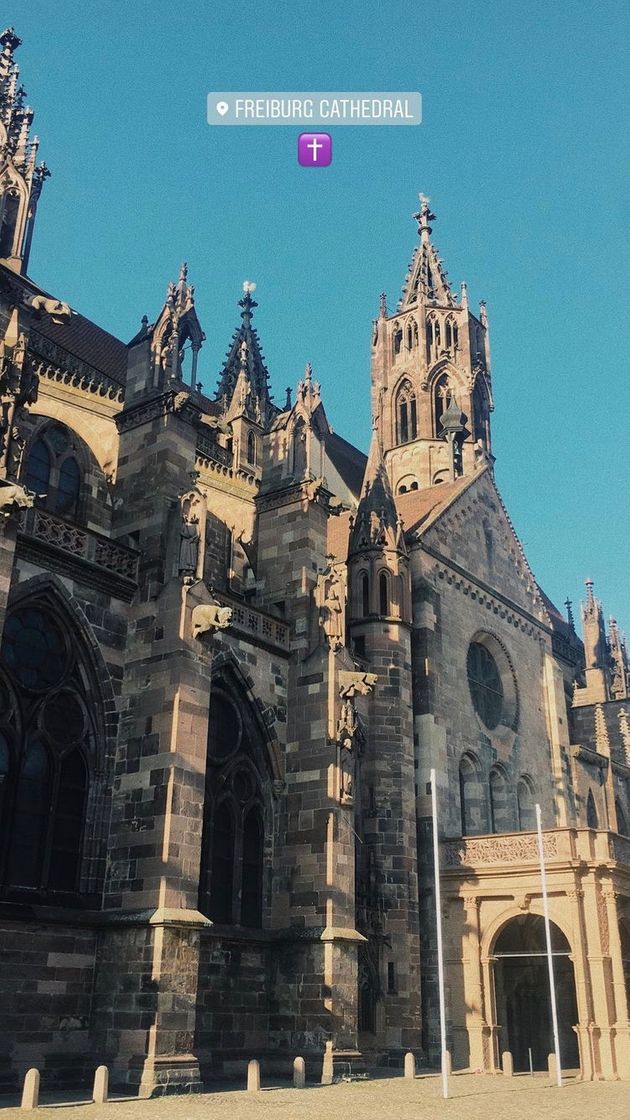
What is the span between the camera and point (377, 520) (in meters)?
28.0

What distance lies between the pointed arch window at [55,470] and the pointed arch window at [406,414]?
25.0 m

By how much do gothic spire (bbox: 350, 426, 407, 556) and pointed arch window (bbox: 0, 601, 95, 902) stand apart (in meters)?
11.2

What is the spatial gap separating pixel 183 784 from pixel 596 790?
22588 millimetres

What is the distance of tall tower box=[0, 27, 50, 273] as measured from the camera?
63.2 ft

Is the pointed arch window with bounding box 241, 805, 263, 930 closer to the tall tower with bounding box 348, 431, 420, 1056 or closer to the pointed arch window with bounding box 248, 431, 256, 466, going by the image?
the tall tower with bounding box 348, 431, 420, 1056

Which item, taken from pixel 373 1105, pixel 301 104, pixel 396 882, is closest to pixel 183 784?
pixel 373 1105

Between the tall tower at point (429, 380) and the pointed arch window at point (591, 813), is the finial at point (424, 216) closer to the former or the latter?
the tall tower at point (429, 380)

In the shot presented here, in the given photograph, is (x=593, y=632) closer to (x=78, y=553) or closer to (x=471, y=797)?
(x=471, y=797)

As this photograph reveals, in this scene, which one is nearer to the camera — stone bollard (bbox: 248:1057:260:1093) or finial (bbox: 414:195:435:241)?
stone bollard (bbox: 248:1057:260:1093)

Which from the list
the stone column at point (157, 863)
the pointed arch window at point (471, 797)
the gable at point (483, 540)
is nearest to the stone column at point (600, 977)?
the pointed arch window at point (471, 797)

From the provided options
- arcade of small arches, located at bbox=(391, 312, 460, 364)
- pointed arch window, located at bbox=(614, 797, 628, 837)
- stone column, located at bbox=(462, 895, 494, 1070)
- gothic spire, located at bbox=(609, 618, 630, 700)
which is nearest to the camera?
stone column, located at bbox=(462, 895, 494, 1070)

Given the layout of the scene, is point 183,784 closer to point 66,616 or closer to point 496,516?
point 66,616

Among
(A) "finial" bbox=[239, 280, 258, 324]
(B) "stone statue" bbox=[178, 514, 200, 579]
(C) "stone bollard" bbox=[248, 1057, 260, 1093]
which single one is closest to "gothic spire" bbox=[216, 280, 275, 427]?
(A) "finial" bbox=[239, 280, 258, 324]

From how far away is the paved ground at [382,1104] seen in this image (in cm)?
1338
